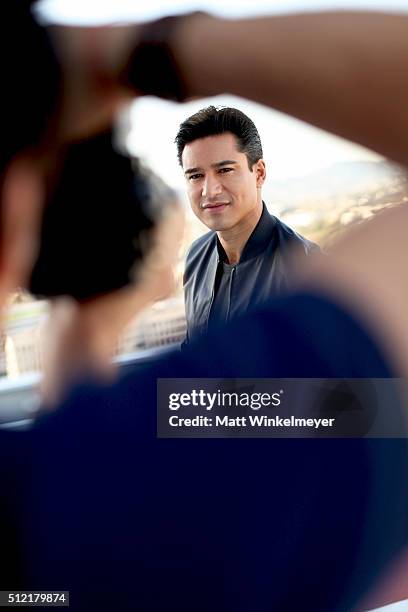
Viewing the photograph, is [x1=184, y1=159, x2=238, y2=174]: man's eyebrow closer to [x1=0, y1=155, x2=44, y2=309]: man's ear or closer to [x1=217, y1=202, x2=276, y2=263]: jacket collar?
[x1=217, y1=202, x2=276, y2=263]: jacket collar

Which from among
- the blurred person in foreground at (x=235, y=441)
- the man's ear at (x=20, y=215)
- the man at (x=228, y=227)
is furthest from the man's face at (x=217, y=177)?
the man's ear at (x=20, y=215)

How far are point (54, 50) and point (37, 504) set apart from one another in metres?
1.06

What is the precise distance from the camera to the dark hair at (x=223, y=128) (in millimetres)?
1810

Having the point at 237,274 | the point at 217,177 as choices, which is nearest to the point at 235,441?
the point at 237,274

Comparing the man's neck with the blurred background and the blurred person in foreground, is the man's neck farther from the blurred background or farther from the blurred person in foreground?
the blurred person in foreground

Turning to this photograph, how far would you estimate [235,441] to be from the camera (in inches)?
72.5

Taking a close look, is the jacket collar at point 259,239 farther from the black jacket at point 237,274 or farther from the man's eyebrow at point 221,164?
the man's eyebrow at point 221,164

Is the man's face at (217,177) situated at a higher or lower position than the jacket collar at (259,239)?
higher

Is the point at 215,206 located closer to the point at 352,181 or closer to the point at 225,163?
the point at 225,163

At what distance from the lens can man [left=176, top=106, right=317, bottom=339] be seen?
1.81 meters

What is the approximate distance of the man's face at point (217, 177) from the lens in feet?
5.95

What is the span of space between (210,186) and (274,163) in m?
0.16

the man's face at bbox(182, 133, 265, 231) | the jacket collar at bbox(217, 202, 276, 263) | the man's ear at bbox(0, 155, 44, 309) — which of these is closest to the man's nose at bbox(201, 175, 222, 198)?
the man's face at bbox(182, 133, 265, 231)

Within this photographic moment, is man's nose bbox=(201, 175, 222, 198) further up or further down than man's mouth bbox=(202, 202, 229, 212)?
further up
